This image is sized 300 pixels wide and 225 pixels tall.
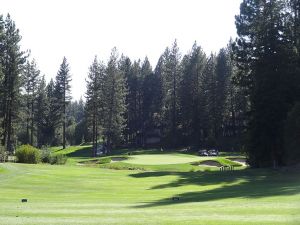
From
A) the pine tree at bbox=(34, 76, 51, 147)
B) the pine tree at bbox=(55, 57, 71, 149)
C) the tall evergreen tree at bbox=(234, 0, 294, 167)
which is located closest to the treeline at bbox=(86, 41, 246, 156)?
the pine tree at bbox=(55, 57, 71, 149)

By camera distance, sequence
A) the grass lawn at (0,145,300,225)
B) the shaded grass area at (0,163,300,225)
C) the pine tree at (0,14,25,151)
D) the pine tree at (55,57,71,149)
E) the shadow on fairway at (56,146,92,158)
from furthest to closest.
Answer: the pine tree at (55,57,71,149)
the shadow on fairway at (56,146,92,158)
the pine tree at (0,14,25,151)
the grass lawn at (0,145,300,225)
the shaded grass area at (0,163,300,225)

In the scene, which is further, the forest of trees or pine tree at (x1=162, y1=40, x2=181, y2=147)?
pine tree at (x1=162, y1=40, x2=181, y2=147)

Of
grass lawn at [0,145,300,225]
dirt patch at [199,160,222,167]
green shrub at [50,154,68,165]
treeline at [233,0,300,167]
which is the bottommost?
grass lawn at [0,145,300,225]

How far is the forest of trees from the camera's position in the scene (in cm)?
4769

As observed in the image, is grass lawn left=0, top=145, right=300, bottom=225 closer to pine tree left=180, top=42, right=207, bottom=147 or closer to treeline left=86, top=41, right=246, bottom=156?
treeline left=86, top=41, right=246, bottom=156

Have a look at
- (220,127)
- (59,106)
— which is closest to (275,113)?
(220,127)

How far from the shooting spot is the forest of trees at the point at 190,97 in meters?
47.7

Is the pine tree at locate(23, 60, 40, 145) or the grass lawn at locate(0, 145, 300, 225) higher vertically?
the pine tree at locate(23, 60, 40, 145)

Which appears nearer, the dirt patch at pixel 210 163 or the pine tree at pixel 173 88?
the dirt patch at pixel 210 163

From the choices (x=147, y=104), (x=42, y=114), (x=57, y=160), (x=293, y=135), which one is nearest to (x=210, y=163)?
(x=293, y=135)

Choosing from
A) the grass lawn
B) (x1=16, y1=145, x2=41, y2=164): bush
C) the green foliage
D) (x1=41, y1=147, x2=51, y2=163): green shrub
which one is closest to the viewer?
the grass lawn

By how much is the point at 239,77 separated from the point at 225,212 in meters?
42.1

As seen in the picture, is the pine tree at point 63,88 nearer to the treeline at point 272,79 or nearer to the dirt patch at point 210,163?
the dirt patch at point 210,163

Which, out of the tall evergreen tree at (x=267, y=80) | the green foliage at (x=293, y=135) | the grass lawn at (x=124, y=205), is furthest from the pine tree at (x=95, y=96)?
the grass lawn at (x=124, y=205)
